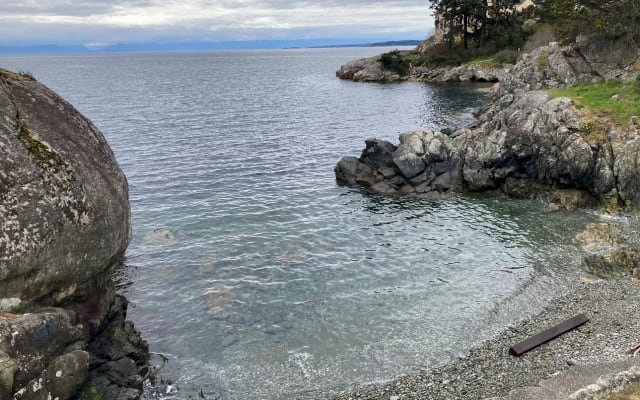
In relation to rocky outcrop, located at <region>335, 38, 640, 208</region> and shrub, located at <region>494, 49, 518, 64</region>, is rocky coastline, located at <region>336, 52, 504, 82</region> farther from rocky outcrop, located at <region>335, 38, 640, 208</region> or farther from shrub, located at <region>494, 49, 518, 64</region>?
rocky outcrop, located at <region>335, 38, 640, 208</region>

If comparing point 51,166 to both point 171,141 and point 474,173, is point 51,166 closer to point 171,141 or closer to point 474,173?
point 474,173

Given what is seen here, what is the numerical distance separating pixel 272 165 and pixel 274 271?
25243 mm

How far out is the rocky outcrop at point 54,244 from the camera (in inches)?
532

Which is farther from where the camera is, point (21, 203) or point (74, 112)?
point (74, 112)

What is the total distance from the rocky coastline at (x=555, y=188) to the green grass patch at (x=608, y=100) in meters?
0.77

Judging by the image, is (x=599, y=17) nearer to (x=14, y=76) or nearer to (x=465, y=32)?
(x=14, y=76)

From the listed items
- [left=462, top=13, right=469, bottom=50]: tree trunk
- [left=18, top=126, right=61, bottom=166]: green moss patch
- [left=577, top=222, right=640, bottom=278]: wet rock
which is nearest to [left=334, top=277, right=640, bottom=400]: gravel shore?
[left=577, top=222, right=640, bottom=278]: wet rock

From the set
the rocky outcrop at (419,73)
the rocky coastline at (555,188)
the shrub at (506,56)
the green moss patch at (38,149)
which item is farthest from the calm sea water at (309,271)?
the shrub at (506,56)

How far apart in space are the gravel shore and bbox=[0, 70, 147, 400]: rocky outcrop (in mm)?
9385

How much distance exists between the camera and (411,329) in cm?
A: 2219

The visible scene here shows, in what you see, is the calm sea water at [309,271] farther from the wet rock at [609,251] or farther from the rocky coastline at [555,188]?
the rocky coastline at [555,188]

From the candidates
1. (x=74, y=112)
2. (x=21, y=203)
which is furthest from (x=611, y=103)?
(x=21, y=203)

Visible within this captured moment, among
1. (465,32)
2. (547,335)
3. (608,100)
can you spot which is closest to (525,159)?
(608,100)

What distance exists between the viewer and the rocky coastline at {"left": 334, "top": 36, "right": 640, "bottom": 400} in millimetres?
17344
